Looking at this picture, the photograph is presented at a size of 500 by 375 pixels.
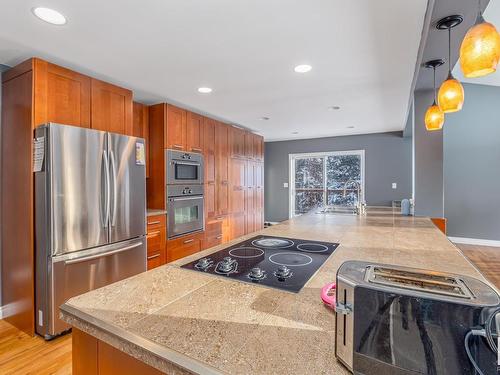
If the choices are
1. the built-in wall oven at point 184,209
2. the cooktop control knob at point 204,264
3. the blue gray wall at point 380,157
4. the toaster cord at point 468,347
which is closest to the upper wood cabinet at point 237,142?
the built-in wall oven at point 184,209

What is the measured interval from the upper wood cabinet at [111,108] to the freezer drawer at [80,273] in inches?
45.3

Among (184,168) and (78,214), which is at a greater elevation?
(184,168)

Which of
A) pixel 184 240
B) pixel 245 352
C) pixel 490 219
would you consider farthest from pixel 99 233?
pixel 490 219

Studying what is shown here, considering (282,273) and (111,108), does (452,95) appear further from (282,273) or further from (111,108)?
(111,108)

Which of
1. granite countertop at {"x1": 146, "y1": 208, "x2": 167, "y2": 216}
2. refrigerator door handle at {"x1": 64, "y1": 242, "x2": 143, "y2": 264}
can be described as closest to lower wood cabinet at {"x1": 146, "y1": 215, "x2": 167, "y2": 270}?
granite countertop at {"x1": 146, "y1": 208, "x2": 167, "y2": 216}

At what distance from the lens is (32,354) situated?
1.93 metres

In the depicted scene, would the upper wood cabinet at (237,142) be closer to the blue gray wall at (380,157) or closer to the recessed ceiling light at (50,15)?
the blue gray wall at (380,157)

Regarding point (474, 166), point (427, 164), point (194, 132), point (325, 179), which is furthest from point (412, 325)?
point (325, 179)

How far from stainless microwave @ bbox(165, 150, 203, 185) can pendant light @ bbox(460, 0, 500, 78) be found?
2.92 meters

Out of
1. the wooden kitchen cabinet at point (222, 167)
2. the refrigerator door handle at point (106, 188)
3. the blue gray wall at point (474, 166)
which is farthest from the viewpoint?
the blue gray wall at point (474, 166)

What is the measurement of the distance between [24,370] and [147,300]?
1.72 metres

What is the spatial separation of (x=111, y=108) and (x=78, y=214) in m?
1.11

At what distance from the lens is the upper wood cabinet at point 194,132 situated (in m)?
3.70

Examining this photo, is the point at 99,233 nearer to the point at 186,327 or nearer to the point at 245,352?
the point at 186,327
